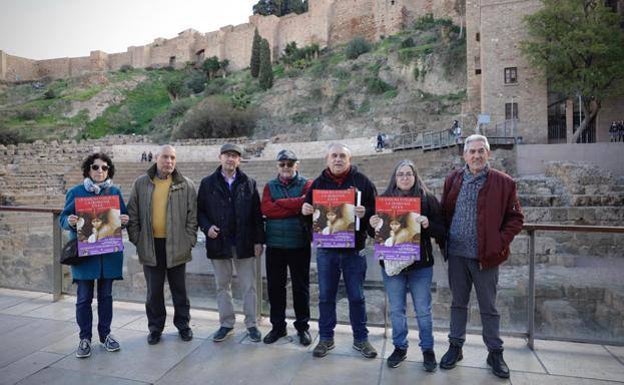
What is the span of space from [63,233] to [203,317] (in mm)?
2355

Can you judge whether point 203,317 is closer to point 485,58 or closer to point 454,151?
point 454,151

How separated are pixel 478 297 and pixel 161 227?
10.4ft

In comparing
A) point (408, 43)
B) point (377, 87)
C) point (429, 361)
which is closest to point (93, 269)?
point (429, 361)

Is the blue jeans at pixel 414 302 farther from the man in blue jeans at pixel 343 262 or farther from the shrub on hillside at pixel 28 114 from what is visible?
the shrub on hillside at pixel 28 114

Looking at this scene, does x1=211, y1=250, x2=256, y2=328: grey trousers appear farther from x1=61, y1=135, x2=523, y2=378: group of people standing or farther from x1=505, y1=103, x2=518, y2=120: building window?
x1=505, y1=103, x2=518, y2=120: building window

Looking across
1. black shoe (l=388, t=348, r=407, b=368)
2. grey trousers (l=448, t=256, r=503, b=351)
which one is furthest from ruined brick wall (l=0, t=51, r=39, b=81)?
grey trousers (l=448, t=256, r=503, b=351)

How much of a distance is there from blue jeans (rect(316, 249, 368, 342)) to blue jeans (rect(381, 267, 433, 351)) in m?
0.29

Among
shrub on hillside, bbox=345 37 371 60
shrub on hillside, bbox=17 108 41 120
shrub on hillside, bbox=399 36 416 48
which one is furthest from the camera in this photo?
shrub on hillside, bbox=17 108 41 120

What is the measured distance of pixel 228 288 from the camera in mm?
4578

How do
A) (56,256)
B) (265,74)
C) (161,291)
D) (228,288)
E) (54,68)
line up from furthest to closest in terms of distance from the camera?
(54,68)
(265,74)
(56,256)
(228,288)
(161,291)

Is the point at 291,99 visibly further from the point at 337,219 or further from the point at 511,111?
the point at 337,219

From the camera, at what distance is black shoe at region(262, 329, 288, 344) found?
13.9 ft

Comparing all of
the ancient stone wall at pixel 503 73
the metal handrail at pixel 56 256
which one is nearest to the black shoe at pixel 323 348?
the metal handrail at pixel 56 256

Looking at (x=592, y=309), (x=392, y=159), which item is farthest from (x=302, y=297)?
(x=392, y=159)
